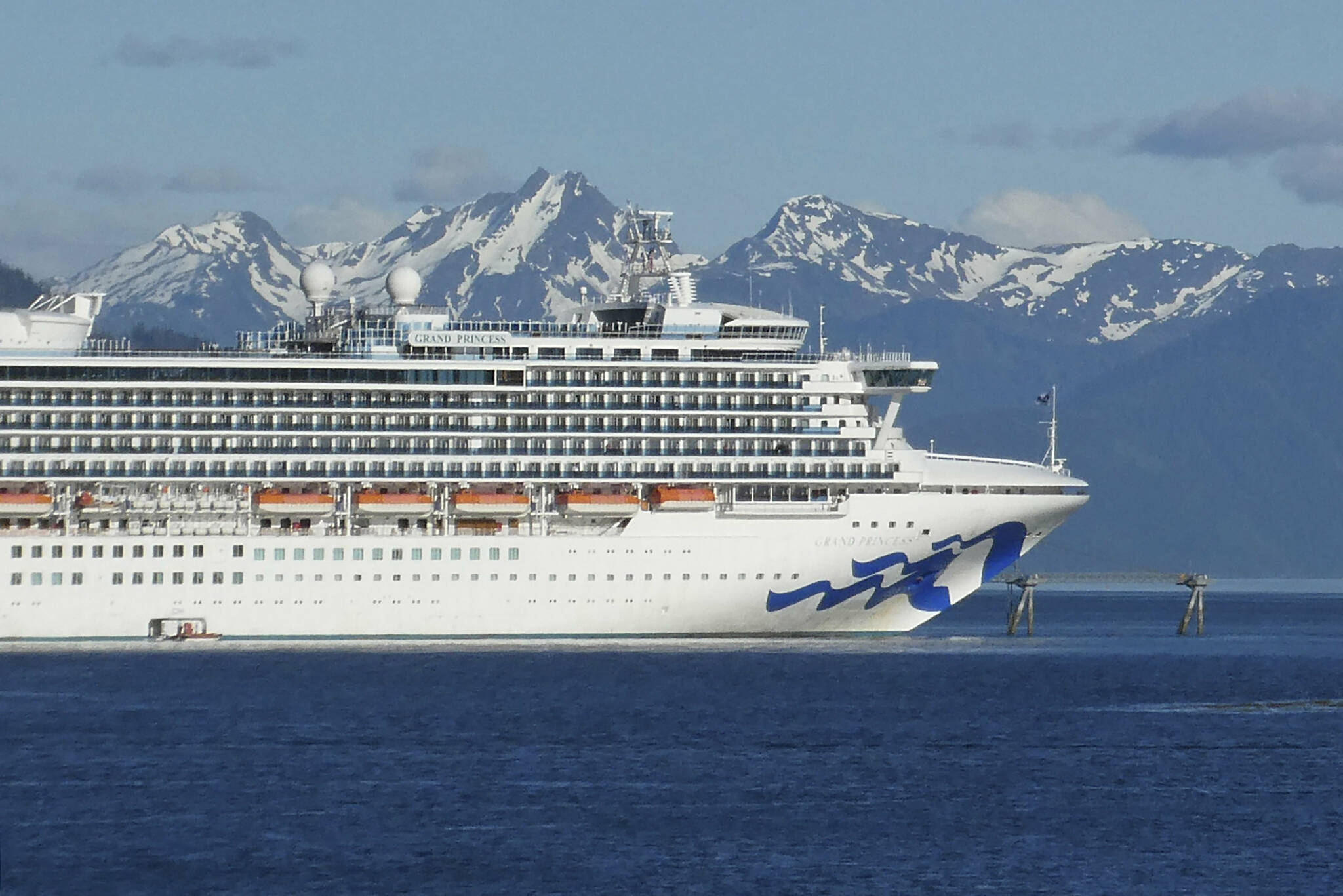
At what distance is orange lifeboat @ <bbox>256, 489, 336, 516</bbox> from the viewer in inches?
2943

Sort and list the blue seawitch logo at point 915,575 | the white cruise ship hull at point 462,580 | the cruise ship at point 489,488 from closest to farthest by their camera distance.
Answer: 1. the white cruise ship hull at point 462,580
2. the cruise ship at point 489,488
3. the blue seawitch logo at point 915,575

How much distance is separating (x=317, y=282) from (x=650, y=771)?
40.0 metres

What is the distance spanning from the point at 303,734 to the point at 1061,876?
2160 centimetres

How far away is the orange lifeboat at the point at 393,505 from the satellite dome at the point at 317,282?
11217 millimetres

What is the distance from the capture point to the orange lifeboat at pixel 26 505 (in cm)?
7438

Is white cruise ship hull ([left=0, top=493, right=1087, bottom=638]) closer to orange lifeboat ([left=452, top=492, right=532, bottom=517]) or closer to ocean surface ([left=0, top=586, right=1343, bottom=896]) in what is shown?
orange lifeboat ([left=452, top=492, right=532, bottom=517])

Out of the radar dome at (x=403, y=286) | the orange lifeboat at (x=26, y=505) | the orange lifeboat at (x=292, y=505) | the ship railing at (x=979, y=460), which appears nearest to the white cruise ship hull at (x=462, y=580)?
the orange lifeboat at (x=26, y=505)

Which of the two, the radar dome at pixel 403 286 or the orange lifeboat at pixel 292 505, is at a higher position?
the radar dome at pixel 403 286

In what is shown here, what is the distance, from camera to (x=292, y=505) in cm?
7488

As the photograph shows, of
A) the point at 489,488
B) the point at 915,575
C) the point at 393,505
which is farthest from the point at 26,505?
the point at 915,575

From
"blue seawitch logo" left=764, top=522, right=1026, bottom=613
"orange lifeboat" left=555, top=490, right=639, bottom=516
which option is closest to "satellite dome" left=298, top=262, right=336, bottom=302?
"orange lifeboat" left=555, top=490, right=639, bottom=516

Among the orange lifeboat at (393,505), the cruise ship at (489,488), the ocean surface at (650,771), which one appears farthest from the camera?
the orange lifeboat at (393,505)

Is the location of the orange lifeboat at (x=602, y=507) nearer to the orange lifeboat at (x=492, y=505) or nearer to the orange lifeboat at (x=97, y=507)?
the orange lifeboat at (x=492, y=505)

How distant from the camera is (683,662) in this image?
73.4m
